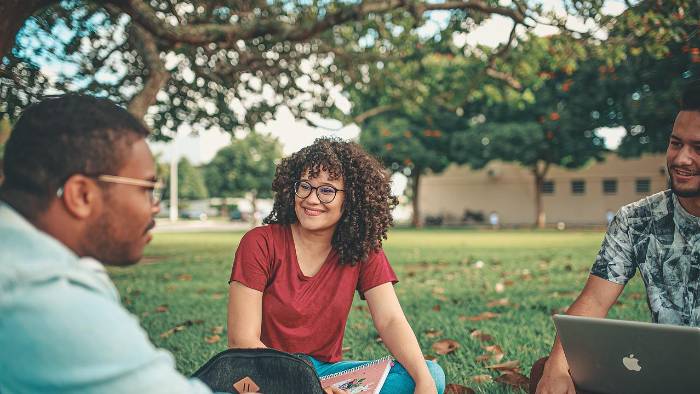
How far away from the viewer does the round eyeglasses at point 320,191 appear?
298 centimetres

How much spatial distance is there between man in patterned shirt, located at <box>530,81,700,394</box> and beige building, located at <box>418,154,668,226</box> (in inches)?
1470

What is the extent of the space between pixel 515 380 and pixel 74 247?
2953mm

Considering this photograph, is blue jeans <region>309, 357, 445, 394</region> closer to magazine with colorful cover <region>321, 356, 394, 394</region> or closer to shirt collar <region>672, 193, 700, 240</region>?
magazine with colorful cover <region>321, 356, 394, 394</region>

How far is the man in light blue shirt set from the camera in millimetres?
1205

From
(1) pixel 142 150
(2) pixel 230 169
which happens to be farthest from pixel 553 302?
(2) pixel 230 169

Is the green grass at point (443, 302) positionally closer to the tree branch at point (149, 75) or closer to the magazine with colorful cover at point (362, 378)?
the magazine with colorful cover at point (362, 378)

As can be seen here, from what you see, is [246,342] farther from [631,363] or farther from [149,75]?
[149,75]

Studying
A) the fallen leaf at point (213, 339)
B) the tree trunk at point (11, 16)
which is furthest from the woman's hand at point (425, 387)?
the tree trunk at point (11, 16)

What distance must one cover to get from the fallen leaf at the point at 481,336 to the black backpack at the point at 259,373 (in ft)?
10.1

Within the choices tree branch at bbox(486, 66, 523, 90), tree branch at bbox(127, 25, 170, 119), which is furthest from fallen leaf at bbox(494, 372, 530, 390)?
tree branch at bbox(486, 66, 523, 90)

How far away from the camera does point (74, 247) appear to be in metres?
1.47

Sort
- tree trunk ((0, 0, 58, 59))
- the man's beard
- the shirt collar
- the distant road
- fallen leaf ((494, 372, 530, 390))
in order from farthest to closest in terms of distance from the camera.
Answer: the distant road → tree trunk ((0, 0, 58, 59)) → fallen leaf ((494, 372, 530, 390)) → the shirt collar → the man's beard

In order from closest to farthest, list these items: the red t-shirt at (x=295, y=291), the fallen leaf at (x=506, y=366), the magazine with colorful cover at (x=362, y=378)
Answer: the magazine with colorful cover at (x=362, y=378), the red t-shirt at (x=295, y=291), the fallen leaf at (x=506, y=366)

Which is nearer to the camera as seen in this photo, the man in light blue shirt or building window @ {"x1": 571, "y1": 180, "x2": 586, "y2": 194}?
the man in light blue shirt
